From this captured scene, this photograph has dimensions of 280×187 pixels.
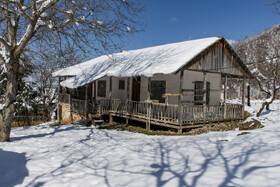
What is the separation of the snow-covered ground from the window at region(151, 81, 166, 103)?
677cm

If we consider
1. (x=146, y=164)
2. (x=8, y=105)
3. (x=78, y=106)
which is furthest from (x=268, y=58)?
(x=8, y=105)

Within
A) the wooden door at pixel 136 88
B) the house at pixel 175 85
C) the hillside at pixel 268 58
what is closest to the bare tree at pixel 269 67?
the hillside at pixel 268 58

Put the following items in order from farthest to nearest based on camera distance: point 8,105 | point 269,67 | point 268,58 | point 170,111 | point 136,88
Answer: point 269,67 < point 268,58 < point 136,88 < point 170,111 < point 8,105

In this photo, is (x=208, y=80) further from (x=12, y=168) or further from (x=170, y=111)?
(x=12, y=168)

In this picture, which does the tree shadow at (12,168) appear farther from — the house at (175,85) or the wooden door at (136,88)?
the wooden door at (136,88)

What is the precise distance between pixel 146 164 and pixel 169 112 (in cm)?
737

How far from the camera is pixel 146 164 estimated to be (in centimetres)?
511

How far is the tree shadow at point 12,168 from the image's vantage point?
171 inches

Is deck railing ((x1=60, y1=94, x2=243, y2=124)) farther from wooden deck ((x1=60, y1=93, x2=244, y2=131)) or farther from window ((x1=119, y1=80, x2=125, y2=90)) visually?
window ((x1=119, y1=80, x2=125, y2=90))

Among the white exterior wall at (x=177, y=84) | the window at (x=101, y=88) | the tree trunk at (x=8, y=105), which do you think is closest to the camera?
the tree trunk at (x=8, y=105)

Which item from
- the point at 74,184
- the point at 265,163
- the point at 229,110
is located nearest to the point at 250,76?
the point at 229,110

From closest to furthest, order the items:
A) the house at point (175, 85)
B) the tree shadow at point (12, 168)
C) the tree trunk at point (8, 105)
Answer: the tree shadow at point (12, 168), the tree trunk at point (8, 105), the house at point (175, 85)

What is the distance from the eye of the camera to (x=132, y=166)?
4.97 m

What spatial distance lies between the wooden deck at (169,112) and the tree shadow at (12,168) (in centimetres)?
659
